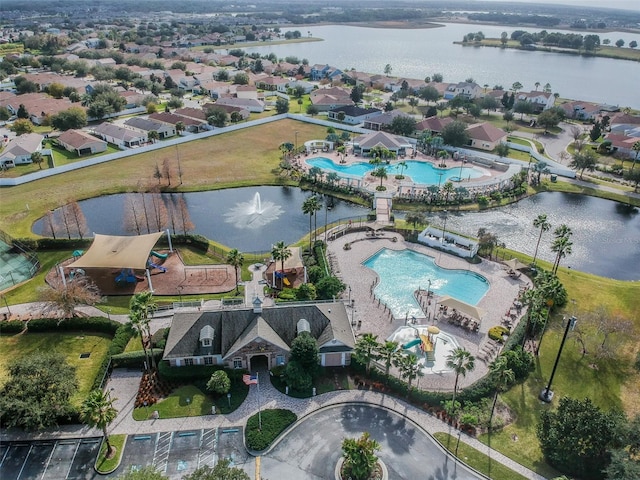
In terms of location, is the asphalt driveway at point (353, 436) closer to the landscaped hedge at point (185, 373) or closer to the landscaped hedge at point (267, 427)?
the landscaped hedge at point (267, 427)

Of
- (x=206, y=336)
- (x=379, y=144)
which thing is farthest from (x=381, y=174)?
(x=206, y=336)

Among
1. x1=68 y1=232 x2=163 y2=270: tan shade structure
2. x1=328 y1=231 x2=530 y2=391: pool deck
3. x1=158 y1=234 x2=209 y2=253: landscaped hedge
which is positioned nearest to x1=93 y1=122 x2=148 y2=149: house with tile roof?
x1=158 y1=234 x2=209 y2=253: landscaped hedge

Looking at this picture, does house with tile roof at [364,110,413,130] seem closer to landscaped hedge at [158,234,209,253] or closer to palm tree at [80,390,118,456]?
landscaped hedge at [158,234,209,253]

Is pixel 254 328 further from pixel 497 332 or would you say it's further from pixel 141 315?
pixel 497 332

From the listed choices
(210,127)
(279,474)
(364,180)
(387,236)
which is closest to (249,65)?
(210,127)

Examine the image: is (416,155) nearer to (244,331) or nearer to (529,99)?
(529,99)

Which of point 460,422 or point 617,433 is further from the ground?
point 617,433
